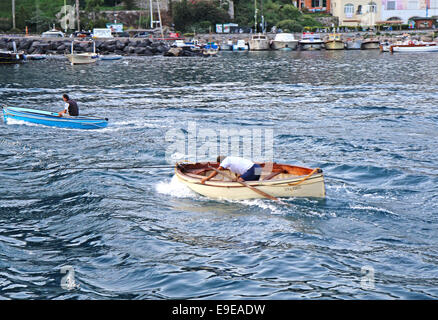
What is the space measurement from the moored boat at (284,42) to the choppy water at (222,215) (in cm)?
7292

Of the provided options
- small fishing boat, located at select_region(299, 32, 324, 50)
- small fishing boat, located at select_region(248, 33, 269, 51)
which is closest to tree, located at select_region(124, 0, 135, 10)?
small fishing boat, located at select_region(248, 33, 269, 51)

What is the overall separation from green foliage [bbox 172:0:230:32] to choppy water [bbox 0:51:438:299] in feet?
274

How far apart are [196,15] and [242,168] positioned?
108 metres

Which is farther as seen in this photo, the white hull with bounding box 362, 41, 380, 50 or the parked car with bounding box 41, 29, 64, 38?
the white hull with bounding box 362, 41, 380, 50

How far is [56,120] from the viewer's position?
31562 mm

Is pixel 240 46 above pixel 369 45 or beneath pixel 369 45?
above

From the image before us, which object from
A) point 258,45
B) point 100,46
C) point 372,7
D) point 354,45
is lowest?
point 100,46

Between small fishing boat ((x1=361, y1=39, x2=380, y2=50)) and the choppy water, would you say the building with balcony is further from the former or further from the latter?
the choppy water

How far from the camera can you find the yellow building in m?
132

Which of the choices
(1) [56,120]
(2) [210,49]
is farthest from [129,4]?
(1) [56,120]

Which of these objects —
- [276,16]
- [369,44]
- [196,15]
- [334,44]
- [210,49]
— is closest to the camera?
[210,49]

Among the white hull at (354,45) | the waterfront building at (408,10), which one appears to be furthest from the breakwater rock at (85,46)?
the waterfront building at (408,10)

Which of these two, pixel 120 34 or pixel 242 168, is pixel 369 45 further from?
pixel 242 168

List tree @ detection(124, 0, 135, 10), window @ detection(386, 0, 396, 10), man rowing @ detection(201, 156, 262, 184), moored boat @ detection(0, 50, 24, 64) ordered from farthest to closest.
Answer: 1. window @ detection(386, 0, 396, 10)
2. tree @ detection(124, 0, 135, 10)
3. moored boat @ detection(0, 50, 24, 64)
4. man rowing @ detection(201, 156, 262, 184)
